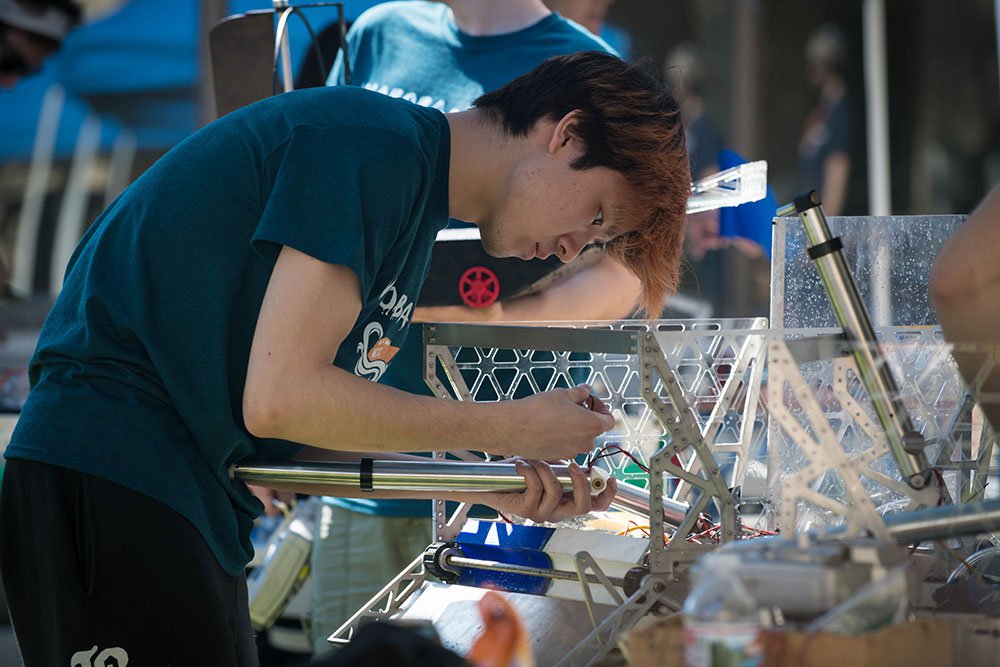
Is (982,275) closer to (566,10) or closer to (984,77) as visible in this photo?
(566,10)

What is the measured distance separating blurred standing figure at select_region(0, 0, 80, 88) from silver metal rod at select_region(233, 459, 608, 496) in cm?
211

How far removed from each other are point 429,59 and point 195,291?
3.21 feet

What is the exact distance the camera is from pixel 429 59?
206 cm

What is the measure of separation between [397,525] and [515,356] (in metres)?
0.68

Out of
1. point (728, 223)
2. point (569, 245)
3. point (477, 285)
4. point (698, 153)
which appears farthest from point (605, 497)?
point (698, 153)

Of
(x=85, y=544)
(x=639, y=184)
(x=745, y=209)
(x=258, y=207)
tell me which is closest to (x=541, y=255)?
(x=639, y=184)

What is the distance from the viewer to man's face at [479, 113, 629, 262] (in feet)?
4.42

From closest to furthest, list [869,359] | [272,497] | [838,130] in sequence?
[869,359], [272,497], [838,130]

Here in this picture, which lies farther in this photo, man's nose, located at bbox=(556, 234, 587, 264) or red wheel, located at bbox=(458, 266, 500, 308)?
red wheel, located at bbox=(458, 266, 500, 308)

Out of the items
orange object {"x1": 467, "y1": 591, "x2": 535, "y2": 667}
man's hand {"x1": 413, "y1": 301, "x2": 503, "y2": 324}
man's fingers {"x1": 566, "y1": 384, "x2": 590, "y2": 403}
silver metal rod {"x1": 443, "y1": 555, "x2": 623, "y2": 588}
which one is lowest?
silver metal rod {"x1": 443, "y1": 555, "x2": 623, "y2": 588}

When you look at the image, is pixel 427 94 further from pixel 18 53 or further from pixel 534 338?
pixel 18 53

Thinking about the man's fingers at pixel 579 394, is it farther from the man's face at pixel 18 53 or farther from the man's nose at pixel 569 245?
the man's face at pixel 18 53

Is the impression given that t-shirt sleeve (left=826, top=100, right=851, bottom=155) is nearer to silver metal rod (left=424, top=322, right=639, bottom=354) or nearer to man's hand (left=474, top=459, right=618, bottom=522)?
silver metal rod (left=424, top=322, right=639, bottom=354)

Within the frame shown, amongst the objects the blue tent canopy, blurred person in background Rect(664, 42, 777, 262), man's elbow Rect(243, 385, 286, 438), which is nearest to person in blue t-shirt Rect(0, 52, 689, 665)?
man's elbow Rect(243, 385, 286, 438)
